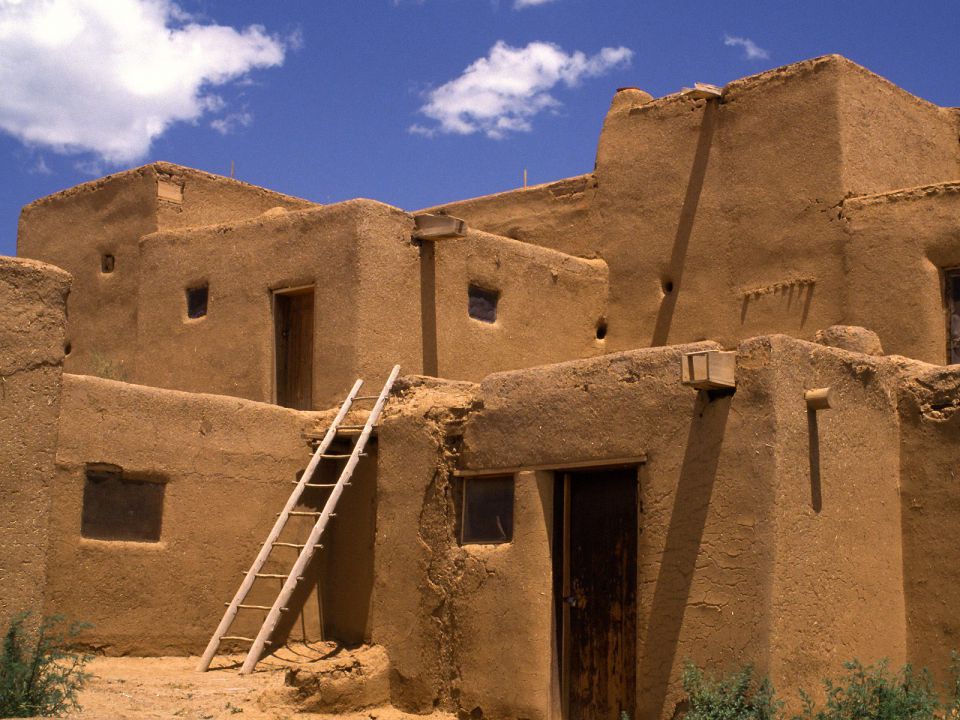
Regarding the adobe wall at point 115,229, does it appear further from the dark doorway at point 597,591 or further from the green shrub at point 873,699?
the green shrub at point 873,699

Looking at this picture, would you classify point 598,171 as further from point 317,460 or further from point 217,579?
point 217,579

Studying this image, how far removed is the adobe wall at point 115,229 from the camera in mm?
15492

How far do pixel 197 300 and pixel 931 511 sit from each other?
8211mm

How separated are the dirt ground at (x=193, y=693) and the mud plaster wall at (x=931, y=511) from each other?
351 cm

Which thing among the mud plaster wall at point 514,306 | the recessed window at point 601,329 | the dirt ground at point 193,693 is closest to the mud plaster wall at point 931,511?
the dirt ground at point 193,693

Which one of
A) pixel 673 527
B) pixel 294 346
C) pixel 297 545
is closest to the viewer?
pixel 673 527

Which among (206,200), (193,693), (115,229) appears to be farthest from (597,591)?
(115,229)

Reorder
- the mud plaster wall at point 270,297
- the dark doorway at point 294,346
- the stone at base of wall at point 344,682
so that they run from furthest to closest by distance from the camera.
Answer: the dark doorway at point 294,346, the mud plaster wall at point 270,297, the stone at base of wall at point 344,682

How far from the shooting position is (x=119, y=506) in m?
10.9

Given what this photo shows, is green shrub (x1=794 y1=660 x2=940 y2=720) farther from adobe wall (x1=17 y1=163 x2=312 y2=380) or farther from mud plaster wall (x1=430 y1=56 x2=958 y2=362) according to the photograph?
adobe wall (x1=17 y1=163 x2=312 y2=380)

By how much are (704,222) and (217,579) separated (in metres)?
6.14

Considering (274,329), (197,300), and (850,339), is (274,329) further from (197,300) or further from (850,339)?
(850,339)

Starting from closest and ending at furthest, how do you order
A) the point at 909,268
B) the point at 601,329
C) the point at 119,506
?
the point at 119,506
the point at 909,268
the point at 601,329

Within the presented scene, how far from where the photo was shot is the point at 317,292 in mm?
13141
